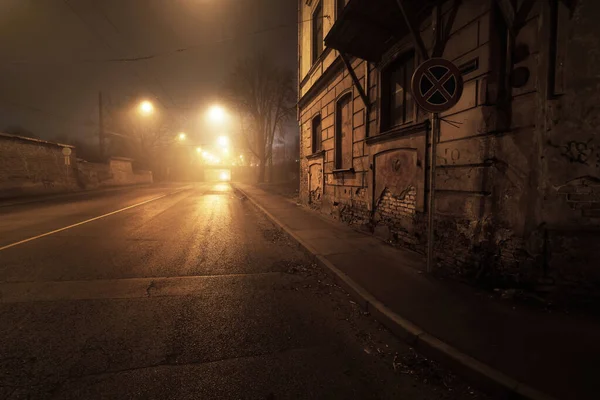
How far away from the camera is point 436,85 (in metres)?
4.35

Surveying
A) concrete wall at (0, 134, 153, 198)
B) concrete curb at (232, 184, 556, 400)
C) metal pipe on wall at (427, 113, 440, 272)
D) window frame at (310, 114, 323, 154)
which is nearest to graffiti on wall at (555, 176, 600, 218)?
metal pipe on wall at (427, 113, 440, 272)

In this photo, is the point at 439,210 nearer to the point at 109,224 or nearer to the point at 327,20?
the point at 327,20

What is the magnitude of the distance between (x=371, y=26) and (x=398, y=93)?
1.58m

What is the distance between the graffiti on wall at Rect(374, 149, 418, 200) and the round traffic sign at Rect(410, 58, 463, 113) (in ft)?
5.34

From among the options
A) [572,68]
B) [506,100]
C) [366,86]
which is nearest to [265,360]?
[506,100]

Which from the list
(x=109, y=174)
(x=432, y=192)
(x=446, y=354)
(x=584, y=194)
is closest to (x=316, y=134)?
(x=432, y=192)

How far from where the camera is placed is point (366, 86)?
7.91 meters

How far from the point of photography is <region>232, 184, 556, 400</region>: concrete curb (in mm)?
2215

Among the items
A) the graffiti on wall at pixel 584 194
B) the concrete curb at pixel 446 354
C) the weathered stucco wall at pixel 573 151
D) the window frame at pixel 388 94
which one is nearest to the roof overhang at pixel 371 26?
the window frame at pixel 388 94

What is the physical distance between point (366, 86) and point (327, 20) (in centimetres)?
443

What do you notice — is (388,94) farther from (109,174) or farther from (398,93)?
(109,174)

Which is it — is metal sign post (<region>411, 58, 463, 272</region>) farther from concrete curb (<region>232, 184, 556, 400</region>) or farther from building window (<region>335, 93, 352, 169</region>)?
building window (<region>335, 93, 352, 169</region>)

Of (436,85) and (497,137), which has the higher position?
(436,85)

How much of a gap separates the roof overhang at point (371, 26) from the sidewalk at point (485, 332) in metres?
4.74
